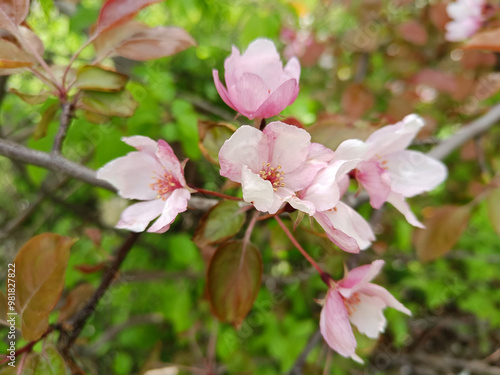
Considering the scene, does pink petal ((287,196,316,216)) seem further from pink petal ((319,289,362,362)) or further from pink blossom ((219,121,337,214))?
pink petal ((319,289,362,362))

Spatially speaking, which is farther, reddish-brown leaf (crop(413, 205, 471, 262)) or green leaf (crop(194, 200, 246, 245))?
reddish-brown leaf (crop(413, 205, 471, 262))

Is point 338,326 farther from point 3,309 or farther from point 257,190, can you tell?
point 3,309

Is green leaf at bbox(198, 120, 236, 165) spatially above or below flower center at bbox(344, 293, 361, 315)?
above

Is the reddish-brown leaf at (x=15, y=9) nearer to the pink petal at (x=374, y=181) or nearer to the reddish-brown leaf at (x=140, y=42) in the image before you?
the reddish-brown leaf at (x=140, y=42)

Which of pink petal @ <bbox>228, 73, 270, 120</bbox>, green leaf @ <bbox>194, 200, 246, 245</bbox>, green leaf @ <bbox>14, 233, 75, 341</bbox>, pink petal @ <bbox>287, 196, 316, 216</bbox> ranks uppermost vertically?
pink petal @ <bbox>228, 73, 270, 120</bbox>

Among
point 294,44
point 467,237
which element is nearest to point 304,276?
point 467,237

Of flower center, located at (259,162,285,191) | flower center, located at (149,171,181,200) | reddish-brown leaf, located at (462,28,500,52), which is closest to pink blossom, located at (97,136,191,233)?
flower center, located at (149,171,181,200)

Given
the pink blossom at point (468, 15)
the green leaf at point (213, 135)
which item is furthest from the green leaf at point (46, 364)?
the pink blossom at point (468, 15)

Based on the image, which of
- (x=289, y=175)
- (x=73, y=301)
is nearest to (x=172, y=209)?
(x=289, y=175)

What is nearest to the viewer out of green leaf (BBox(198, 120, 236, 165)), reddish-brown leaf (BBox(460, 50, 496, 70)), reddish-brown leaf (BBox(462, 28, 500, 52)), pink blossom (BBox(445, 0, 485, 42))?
green leaf (BBox(198, 120, 236, 165))
